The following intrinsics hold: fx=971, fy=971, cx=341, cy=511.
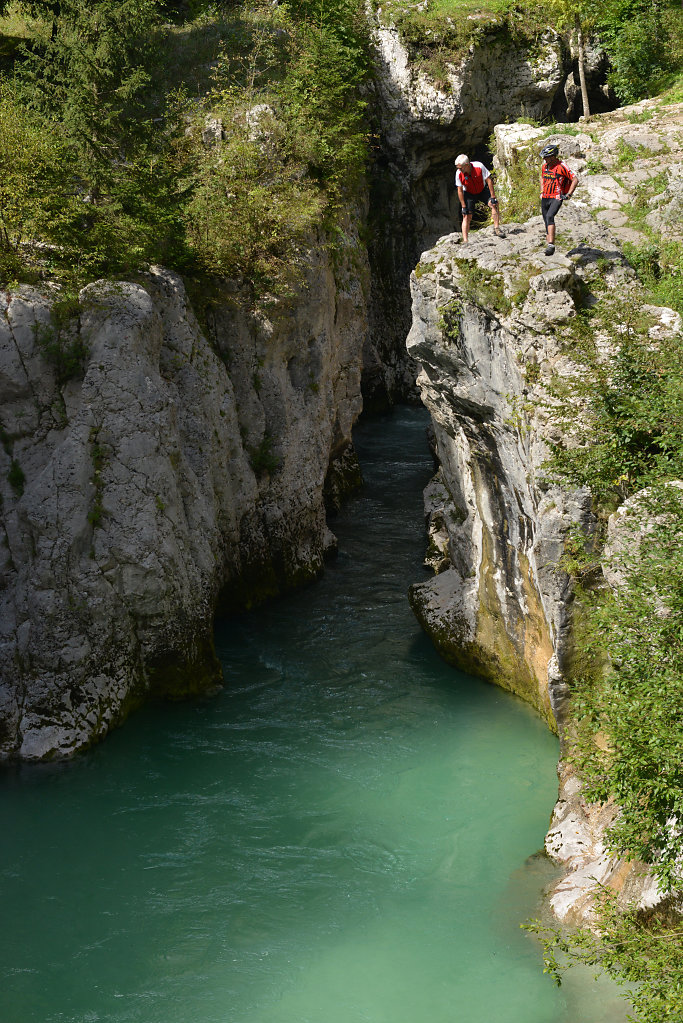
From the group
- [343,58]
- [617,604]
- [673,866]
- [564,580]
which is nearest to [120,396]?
[564,580]

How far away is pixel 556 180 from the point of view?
41.9 feet

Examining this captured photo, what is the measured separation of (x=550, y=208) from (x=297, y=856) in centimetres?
892

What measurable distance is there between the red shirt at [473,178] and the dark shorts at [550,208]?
4.63ft

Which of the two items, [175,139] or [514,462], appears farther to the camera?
Answer: [175,139]

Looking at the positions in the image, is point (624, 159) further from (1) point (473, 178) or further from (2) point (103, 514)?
(2) point (103, 514)

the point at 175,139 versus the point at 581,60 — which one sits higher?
the point at 581,60

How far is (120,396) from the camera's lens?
14.2 m

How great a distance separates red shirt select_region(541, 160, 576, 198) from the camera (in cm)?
1273

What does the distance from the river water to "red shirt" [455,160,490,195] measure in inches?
299

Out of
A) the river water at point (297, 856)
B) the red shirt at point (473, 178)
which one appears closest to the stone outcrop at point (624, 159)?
the red shirt at point (473, 178)

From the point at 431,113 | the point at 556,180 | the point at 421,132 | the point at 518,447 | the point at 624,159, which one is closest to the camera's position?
the point at 518,447

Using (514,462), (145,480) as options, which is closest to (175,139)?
(145,480)

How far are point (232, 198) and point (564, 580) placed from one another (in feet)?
→ 33.8

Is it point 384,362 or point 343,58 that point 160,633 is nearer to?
point 343,58
